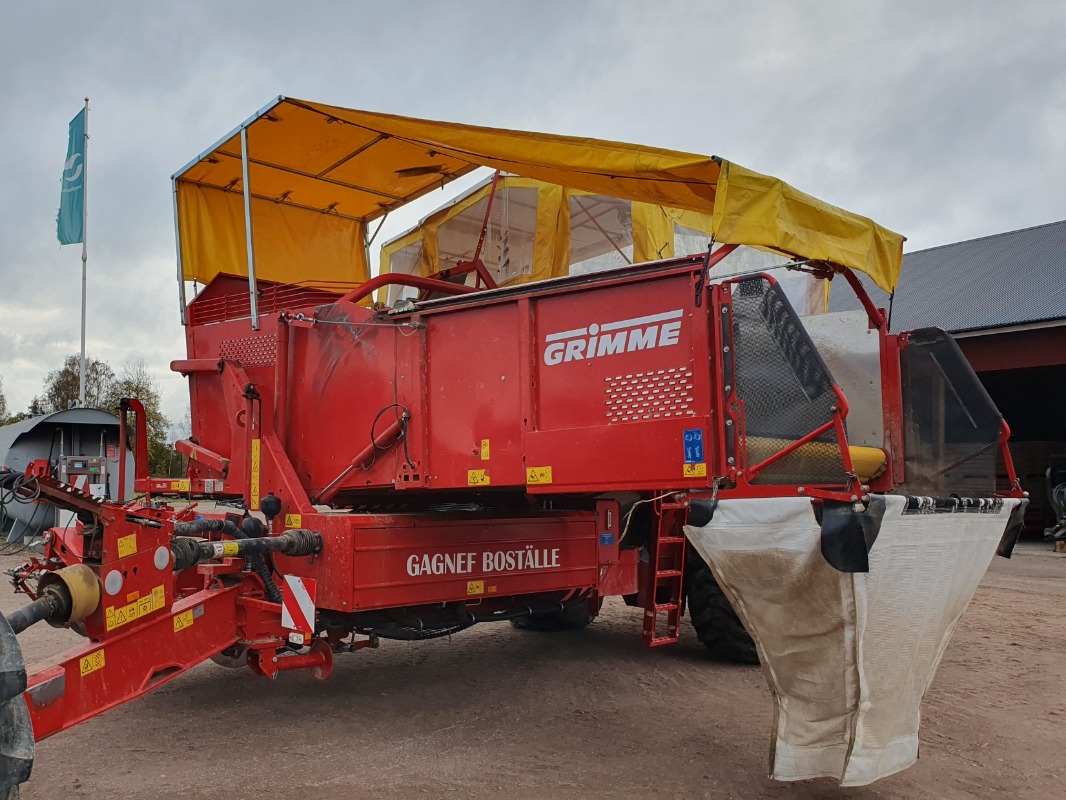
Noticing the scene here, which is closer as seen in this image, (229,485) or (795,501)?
(795,501)

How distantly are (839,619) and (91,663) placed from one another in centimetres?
318

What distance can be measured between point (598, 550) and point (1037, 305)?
12890 mm

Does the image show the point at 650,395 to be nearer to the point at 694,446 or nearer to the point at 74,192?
the point at 694,446

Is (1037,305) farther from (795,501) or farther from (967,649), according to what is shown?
(795,501)

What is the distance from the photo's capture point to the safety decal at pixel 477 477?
452 cm

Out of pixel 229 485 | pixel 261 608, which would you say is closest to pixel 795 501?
pixel 261 608

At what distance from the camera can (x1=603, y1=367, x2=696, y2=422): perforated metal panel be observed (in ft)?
12.7

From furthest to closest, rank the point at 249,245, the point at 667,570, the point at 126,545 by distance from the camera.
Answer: the point at 667,570 → the point at 249,245 → the point at 126,545

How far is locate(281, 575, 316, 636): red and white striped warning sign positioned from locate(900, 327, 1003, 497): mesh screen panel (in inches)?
137

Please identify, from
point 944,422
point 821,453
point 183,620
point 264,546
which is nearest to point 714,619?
point 944,422

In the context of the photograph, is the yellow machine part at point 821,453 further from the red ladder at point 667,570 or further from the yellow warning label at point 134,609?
the yellow warning label at point 134,609

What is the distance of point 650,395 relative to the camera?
398 centimetres

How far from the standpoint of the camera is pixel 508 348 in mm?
4500

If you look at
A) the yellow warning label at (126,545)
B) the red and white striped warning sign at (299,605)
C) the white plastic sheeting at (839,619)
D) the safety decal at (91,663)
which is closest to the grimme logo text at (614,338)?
the white plastic sheeting at (839,619)
